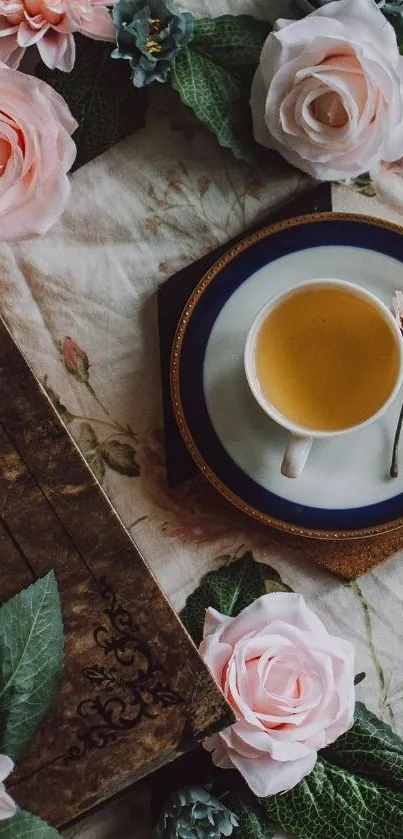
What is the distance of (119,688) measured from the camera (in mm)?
705

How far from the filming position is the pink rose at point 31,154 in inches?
30.0

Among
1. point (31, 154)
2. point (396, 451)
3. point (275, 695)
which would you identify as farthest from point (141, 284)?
point (275, 695)

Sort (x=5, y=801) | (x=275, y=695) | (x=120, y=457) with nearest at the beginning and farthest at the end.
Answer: (x=5, y=801) → (x=275, y=695) → (x=120, y=457)

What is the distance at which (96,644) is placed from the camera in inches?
28.0

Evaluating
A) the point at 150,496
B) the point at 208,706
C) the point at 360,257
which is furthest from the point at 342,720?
the point at 360,257

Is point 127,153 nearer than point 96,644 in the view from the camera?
No

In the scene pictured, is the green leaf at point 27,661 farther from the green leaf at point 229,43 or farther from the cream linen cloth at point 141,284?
the green leaf at point 229,43

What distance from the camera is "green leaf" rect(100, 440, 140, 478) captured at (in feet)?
2.75

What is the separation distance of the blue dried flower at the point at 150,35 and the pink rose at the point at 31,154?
0.07 m

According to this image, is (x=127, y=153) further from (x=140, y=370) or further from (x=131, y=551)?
(x=131, y=551)

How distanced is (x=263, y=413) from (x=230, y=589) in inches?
6.0

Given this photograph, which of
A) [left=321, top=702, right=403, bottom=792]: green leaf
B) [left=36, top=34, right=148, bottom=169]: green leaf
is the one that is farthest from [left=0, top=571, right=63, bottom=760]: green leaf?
[left=36, top=34, right=148, bottom=169]: green leaf

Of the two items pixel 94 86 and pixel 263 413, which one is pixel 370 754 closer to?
pixel 263 413

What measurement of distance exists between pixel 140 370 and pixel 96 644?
247mm
